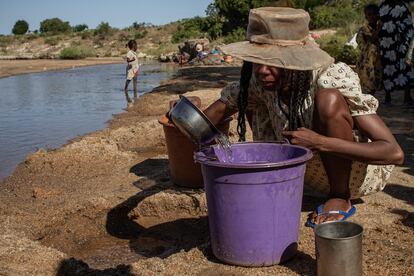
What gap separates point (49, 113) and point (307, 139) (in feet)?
26.4

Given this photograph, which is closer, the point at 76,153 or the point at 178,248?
the point at 178,248

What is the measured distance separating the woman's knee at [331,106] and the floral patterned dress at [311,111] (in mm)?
48

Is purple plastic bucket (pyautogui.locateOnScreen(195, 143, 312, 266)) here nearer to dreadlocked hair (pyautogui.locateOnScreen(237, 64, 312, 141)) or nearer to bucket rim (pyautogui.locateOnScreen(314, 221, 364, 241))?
bucket rim (pyautogui.locateOnScreen(314, 221, 364, 241))

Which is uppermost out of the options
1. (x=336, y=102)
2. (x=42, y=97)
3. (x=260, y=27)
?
(x=260, y=27)

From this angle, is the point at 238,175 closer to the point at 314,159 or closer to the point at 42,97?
the point at 314,159

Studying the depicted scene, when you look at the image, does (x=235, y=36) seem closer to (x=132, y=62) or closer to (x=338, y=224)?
(x=132, y=62)

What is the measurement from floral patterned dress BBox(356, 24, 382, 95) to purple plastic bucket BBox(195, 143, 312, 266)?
5.03 metres

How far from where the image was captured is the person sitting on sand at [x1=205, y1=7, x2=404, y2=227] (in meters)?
2.57

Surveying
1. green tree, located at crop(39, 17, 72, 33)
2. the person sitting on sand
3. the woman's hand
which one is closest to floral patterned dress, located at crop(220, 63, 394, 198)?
the person sitting on sand

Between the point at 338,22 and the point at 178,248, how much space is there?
2488cm

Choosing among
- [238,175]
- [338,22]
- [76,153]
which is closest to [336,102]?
[238,175]

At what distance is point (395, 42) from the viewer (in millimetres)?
7129

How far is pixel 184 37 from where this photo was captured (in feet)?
114

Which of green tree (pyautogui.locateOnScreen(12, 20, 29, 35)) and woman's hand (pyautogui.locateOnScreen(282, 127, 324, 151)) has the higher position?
green tree (pyautogui.locateOnScreen(12, 20, 29, 35))
